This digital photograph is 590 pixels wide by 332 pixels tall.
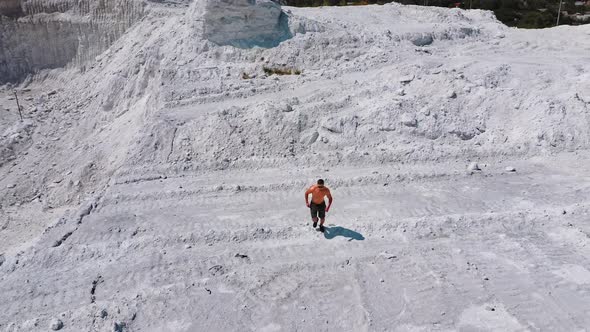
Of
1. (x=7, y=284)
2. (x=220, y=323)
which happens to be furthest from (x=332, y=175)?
(x=7, y=284)

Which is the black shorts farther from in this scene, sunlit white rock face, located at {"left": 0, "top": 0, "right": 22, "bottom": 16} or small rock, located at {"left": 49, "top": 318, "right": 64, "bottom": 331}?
sunlit white rock face, located at {"left": 0, "top": 0, "right": 22, "bottom": 16}

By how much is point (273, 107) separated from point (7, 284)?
23.1ft

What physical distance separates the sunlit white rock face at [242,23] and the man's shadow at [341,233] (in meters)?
9.08

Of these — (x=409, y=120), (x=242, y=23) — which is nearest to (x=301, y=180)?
(x=409, y=120)

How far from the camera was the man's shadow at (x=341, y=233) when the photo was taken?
7.94 m

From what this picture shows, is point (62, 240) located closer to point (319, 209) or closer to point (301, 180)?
point (319, 209)

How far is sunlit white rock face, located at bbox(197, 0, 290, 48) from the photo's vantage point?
15227 millimetres

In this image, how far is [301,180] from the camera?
9906 mm

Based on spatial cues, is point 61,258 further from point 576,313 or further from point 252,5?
point 252,5

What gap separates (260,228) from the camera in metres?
8.21

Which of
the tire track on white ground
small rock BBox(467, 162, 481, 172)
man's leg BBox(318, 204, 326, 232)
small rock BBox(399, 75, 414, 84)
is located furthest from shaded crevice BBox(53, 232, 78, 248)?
small rock BBox(399, 75, 414, 84)

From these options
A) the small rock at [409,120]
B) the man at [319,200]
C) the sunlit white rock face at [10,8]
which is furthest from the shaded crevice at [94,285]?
the sunlit white rock face at [10,8]

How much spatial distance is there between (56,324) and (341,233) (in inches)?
182

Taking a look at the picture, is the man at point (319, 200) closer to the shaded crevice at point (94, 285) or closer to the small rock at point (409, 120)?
the shaded crevice at point (94, 285)
